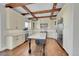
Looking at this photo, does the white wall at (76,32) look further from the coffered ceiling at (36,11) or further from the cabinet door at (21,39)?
the cabinet door at (21,39)

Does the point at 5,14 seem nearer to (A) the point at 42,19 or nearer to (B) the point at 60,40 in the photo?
(A) the point at 42,19

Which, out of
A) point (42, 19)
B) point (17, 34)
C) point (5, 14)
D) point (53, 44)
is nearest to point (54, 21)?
point (42, 19)

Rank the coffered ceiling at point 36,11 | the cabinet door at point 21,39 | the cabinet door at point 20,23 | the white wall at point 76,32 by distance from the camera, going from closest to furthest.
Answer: the white wall at point 76,32
the coffered ceiling at point 36,11
the cabinet door at point 21,39
the cabinet door at point 20,23

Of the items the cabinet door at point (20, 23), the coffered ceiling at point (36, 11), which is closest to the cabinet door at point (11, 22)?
the cabinet door at point (20, 23)

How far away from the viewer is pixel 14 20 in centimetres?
493

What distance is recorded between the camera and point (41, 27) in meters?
4.49

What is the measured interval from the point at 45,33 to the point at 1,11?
1910 millimetres

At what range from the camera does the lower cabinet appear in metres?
4.52

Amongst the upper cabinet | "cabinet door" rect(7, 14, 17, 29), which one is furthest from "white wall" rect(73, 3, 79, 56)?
"cabinet door" rect(7, 14, 17, 29)

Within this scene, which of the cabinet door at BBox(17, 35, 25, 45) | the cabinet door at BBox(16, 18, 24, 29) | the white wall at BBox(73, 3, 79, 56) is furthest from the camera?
the cabinet door at BBox(16, 18, 24, 29)

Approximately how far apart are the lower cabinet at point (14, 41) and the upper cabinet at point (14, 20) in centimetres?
43

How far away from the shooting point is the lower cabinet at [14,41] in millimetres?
4523

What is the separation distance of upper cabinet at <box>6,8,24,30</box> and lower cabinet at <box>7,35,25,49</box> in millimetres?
427

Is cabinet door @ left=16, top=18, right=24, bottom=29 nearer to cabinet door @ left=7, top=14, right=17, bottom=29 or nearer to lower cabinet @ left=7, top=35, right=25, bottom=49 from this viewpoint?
cabinet door @ left=7, top=14, right=17, bottom=29
